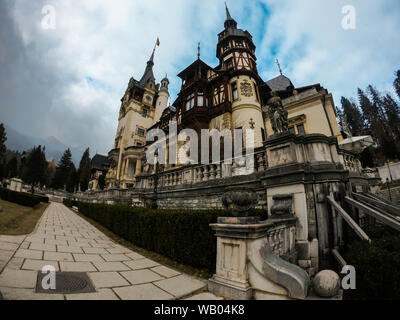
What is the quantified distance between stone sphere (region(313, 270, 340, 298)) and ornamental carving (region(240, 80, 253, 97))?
58.3 feet

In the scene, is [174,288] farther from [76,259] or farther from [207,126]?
[207,126]

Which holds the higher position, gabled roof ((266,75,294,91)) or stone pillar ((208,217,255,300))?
gabled roof ((266,75,294,91))

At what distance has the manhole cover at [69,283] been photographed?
255 cm

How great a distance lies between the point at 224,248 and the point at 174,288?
113cm

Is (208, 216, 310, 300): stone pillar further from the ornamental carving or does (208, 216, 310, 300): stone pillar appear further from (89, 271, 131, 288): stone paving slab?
the ornamental carving

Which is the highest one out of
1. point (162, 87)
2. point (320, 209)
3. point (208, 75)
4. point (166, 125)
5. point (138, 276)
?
point (162, 87)

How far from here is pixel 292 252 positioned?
13.0 feet

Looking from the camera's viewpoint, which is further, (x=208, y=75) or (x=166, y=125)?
(x=166, y=125)

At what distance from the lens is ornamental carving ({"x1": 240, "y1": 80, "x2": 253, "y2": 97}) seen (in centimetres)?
1788

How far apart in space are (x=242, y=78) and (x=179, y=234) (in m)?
18.4

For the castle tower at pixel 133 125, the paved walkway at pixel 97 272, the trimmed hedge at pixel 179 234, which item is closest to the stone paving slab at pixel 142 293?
the paved walkway at pixel 97 272

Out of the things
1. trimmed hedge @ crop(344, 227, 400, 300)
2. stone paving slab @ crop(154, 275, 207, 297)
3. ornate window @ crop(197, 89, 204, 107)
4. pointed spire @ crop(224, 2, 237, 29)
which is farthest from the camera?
pointed spire @ crop(224, 2, 237, 29)

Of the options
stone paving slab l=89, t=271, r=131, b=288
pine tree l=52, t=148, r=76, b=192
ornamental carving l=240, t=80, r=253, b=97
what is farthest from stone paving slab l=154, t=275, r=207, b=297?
pine tree l=52, t=148, r=76, b=192
